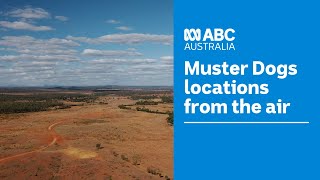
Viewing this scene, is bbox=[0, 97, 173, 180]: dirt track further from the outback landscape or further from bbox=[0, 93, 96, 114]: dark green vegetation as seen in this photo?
bbox=[0, 93, 96, 114]: dark green vegetation

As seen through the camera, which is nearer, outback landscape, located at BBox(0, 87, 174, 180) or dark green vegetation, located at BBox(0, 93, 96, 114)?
outback landscape, located at BBox(0, 87, 174, 180)

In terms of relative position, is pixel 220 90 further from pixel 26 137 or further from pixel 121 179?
pixel 26 137

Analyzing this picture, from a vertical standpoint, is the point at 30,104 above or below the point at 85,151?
above

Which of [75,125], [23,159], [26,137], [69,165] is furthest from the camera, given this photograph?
[75,125]

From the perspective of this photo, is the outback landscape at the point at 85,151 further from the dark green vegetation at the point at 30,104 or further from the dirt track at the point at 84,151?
the dark green vegetation at the point at 30,104

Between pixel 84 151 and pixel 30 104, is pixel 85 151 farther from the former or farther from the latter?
pixel 30 104

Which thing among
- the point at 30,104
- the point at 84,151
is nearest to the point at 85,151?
the point at 84,151

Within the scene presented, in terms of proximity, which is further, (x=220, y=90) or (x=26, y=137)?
(x=26, y=137)

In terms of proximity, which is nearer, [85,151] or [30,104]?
[85,151]

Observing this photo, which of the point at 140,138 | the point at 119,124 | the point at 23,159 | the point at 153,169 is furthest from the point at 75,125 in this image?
the point at 153,169

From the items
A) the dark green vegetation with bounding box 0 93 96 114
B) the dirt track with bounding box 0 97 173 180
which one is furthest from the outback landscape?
the dark green vegetation with bounding box 0 93 96 114

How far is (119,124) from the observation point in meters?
50.6

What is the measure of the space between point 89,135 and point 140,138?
6.25m

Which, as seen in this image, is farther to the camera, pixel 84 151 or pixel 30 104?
pixel 30 104
